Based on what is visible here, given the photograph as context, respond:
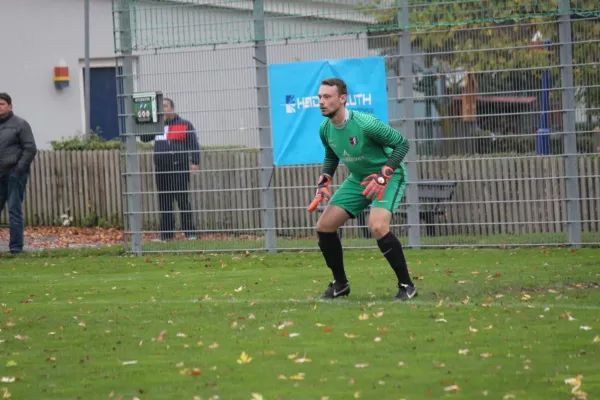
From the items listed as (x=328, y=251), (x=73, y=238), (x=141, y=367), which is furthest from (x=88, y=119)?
(x=141, y=367)

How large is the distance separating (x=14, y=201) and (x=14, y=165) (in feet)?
1.67

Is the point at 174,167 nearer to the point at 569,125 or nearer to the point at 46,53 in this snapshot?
the point at 569,125

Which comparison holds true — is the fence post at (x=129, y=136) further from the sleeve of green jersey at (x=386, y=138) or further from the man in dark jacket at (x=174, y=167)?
the sleeve of green jersey at (x=386, y=138)

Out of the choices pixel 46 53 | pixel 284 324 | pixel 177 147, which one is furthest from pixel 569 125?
pixel 46 53

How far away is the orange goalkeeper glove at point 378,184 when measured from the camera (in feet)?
33.7

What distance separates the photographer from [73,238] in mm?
20875

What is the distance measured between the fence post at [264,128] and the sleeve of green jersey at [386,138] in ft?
20.1

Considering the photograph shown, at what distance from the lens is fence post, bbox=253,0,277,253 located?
16547 mm

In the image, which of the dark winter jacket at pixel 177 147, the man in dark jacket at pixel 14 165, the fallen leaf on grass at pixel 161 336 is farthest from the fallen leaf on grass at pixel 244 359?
the man in dark jacket at pixel 14 165

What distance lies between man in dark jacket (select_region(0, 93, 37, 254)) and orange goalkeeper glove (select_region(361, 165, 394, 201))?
8.09 metres

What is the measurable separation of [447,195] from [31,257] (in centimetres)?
570

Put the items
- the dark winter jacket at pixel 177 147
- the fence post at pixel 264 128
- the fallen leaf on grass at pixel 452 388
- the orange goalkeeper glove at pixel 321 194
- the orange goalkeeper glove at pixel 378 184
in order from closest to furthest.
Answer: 1. the fallen leaf on grass at pixel 452 388
2. the orange goalkeeper glove at pixel 378 184
3. the orange goalkeeper glove at pixel 321 194
4. the fence post at pixel 264 128
5. the dark winter jacket at pixel 177 147

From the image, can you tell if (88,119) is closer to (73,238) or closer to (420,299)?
(73,238)

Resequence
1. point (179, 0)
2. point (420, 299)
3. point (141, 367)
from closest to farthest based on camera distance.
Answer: point (141, 367) → point (420, 299) → point (179, 0)
